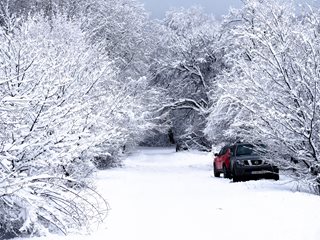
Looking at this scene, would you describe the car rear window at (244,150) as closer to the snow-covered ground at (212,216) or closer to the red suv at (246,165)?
the red suv at (246,165)

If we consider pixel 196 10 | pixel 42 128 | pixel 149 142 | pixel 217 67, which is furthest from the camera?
pixel 149 142

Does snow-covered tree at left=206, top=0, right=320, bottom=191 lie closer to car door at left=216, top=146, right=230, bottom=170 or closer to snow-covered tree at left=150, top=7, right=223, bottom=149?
car door at left=216, top=146, right=230, bottom=170

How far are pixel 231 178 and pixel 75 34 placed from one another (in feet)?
40.2

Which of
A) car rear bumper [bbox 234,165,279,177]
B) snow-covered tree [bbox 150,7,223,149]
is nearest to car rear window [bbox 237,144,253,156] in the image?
car rear bumper [bbox 234,165,279,177]

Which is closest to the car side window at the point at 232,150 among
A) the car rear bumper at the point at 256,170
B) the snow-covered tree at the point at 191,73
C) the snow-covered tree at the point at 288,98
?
the car rear bumper at the point at 256,170

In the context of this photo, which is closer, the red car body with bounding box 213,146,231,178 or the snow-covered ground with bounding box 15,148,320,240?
the snow-covered ground with bounding box 15,148,320,240

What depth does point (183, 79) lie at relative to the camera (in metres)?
42.2


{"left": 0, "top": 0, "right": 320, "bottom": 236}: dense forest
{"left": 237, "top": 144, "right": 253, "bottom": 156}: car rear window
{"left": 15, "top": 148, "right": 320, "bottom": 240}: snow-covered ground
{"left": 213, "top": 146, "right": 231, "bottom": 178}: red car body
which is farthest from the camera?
{"left": 213, "top": 146, "right": 231, "bottom": 178}: red car body

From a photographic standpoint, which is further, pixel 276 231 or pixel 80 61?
pixel 80 61

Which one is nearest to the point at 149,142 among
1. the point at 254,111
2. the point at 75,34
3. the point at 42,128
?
the point at 75,34

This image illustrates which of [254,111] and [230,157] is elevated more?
[254,111]

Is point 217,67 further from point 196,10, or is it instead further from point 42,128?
point 42,128

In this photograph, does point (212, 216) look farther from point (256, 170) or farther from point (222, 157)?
point (222, 157)

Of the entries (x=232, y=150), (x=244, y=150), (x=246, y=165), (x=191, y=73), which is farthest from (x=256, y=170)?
(x=191, y=73)
